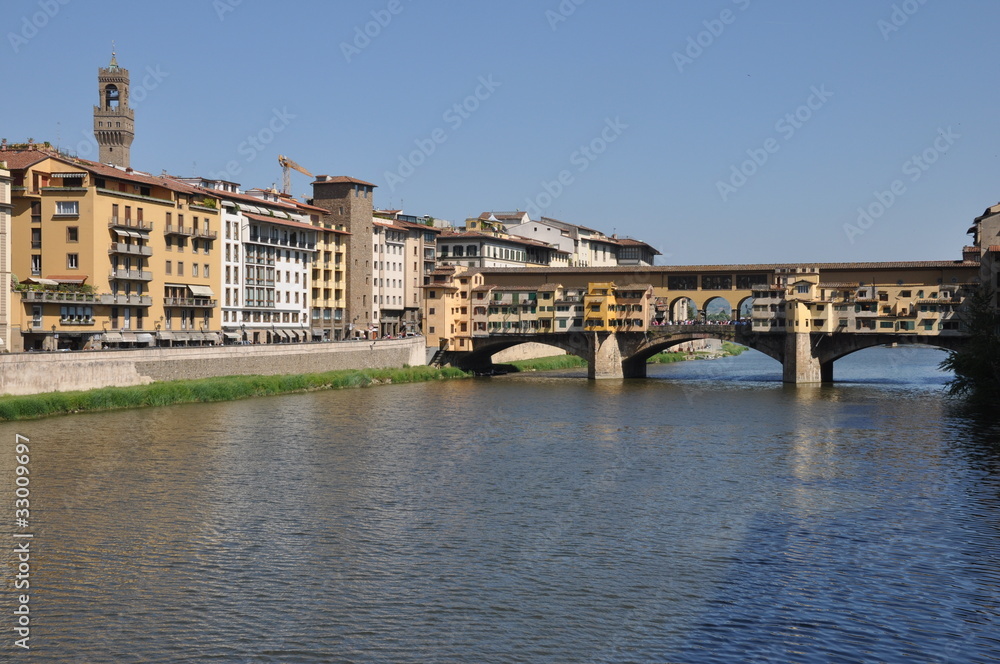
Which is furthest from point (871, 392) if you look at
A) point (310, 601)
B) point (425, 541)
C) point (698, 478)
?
point (310, 601)

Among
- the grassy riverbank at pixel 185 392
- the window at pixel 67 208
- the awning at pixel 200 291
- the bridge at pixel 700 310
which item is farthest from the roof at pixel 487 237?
the window at pixel 67 208

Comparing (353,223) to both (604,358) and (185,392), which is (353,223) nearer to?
(604,358)

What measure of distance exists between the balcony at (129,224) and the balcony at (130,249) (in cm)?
114

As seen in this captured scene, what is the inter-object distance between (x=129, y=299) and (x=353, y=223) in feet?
113

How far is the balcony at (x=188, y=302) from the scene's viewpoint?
76.8 meters

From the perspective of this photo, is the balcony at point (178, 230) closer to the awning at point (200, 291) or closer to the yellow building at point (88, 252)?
the yellow building at point (88, 252)

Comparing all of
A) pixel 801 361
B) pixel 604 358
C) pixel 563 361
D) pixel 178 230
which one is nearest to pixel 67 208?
pixel 178 230

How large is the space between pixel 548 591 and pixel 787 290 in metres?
66.4

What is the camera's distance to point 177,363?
66.1 m

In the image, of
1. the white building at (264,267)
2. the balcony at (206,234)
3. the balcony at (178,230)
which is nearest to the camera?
the balcony at (178,230)

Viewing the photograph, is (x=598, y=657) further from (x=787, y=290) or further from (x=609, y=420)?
(x=787, y=290)

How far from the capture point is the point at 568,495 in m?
36.6

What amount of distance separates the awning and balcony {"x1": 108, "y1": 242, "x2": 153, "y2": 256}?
18.8 feet

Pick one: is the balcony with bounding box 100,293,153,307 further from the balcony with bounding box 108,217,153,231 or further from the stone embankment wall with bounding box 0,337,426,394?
the stone embankment wall with bounding box 0,337,426,394
